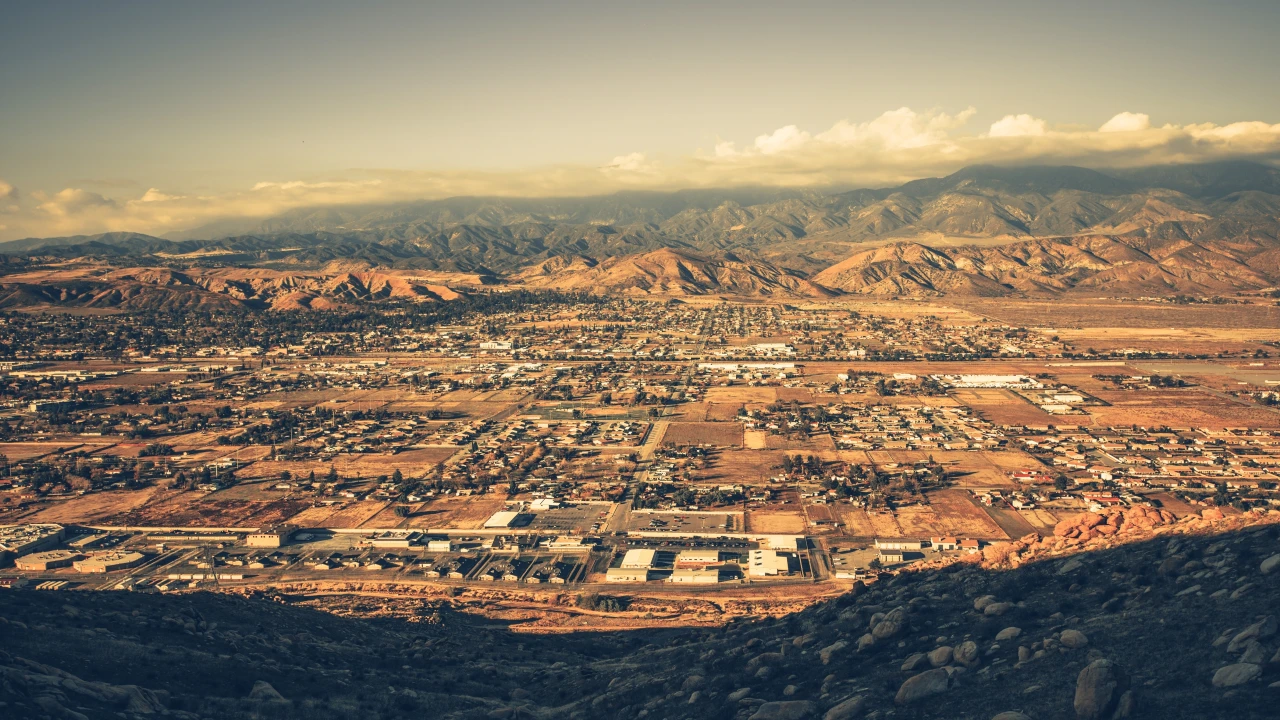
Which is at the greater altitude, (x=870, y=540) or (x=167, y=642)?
(x=167, y=642)

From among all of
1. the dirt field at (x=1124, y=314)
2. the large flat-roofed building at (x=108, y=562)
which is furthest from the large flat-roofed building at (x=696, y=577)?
the dirt field at (x=1124, y=314)

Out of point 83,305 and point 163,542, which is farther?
point 83,305

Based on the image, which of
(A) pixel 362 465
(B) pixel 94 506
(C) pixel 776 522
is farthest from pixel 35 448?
(C) pixel 776 522

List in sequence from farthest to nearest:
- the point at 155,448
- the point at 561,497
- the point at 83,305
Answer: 1. the point at 83,305
2. the point at 155,448
3. the point at 561,497

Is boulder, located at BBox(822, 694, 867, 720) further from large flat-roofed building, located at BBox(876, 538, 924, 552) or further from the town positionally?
large flat-roofed building, located at BBox(876, 538, 924, 552)

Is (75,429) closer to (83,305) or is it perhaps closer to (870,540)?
(870,540)

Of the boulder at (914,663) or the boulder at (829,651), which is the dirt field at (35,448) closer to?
the boulder at (829,651)

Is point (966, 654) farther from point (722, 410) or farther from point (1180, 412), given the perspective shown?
point (1180, 412)

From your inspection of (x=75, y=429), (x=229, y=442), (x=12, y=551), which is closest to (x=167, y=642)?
(x=12, y=551)
